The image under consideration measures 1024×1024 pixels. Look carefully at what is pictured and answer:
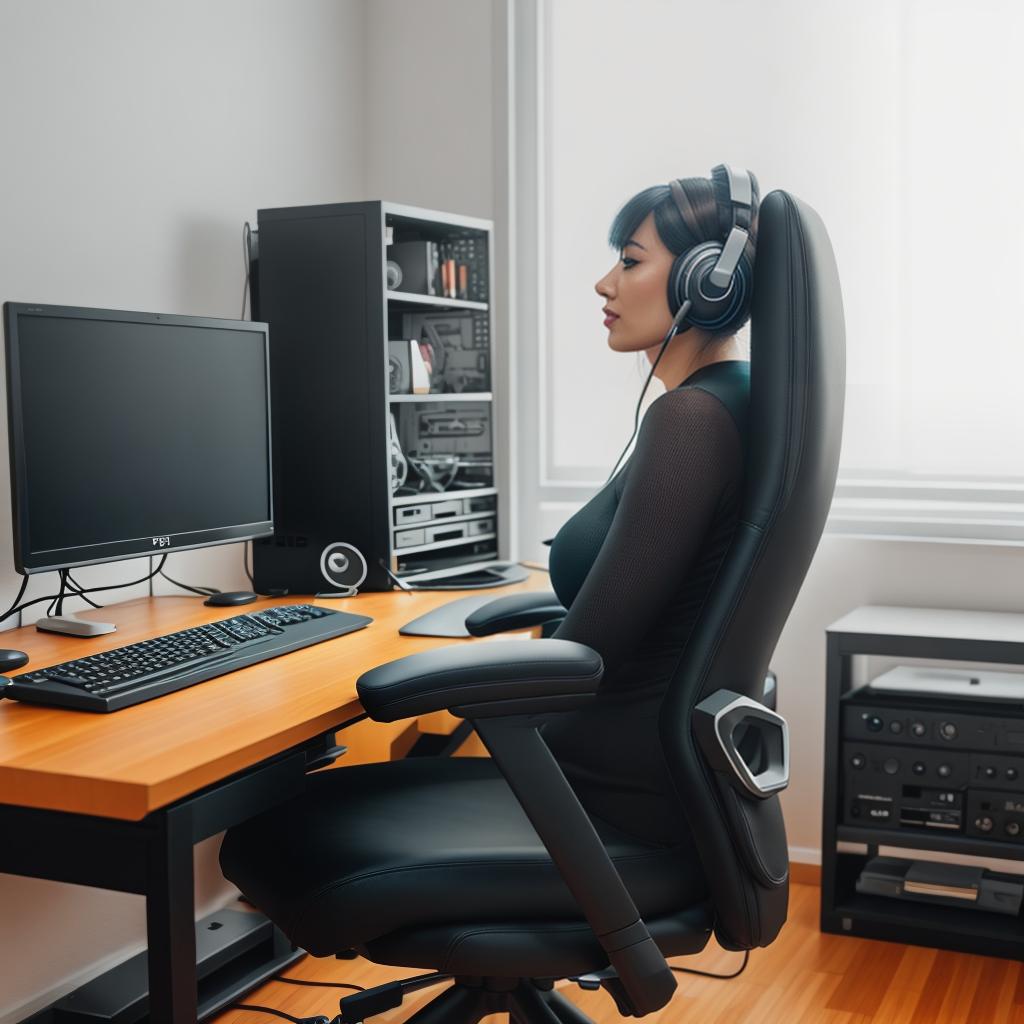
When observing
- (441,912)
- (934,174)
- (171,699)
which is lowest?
(441,912)

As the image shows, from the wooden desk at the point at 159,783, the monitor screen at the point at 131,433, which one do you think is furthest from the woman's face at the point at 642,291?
the monitor screen at the point at 131,433

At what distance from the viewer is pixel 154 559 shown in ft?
7.34

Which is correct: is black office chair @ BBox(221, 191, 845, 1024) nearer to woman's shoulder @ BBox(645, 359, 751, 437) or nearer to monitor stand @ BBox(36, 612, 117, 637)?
woman's shoulder @ BBox(645, 359, 751, 437)

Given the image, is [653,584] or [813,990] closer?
[653,584]

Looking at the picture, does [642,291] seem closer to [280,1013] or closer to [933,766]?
[933,766]

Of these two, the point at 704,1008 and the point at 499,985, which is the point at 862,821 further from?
the point at 499,985

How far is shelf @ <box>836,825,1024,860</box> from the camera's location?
7.50 feet

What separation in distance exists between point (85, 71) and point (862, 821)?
2.08 m

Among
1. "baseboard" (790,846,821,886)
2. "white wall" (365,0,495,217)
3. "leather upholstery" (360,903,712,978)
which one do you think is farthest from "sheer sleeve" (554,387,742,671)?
"white wall" (365,0,495,217)

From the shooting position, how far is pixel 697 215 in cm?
151

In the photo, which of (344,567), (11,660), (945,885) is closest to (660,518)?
(11,660)

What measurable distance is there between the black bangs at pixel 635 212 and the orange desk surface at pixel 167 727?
0.64 metres

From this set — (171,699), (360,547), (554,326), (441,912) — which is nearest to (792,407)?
(441,912)

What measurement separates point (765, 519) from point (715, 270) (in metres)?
0.34
